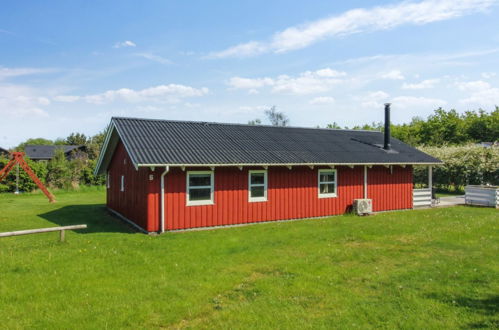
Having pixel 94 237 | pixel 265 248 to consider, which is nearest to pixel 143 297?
pixel 265 248

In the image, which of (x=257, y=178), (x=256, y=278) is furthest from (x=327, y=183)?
(x=256, y=278)

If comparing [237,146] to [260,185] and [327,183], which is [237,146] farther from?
[327,183]

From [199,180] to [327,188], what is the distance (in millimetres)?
6140

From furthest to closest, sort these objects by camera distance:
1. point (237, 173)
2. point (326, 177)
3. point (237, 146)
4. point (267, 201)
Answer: point (326, 177), point (237, 146), point (267, 201), point (237, 173)

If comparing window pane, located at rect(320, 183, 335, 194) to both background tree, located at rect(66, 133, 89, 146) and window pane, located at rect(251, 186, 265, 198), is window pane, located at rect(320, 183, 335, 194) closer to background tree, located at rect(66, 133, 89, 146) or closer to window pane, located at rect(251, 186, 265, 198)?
window pane, located at rect(251, 186, 265, 198)

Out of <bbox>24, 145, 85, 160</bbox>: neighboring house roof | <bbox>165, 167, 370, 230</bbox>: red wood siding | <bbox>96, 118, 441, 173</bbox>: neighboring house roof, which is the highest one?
<bbox>24, 145, 85, 160</bbox>: neighboring house roof

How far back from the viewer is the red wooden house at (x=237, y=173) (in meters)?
13.6

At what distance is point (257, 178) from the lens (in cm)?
1537

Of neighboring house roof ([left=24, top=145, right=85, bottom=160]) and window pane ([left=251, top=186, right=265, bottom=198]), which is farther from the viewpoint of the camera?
neighboring house roof ([left=24, top=145, right=85, bottom=160])

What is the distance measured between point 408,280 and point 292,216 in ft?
27.5

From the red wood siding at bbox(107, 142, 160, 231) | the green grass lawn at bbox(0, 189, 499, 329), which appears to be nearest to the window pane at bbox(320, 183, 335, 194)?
the green grass lawn at bbox(0, 189, 499, 329)

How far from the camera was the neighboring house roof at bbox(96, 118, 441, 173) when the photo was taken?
46.2 feet

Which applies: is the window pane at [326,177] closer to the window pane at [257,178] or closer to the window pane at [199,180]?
the window pane at [257,178]

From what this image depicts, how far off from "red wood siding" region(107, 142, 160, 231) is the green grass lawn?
38.4 inches
